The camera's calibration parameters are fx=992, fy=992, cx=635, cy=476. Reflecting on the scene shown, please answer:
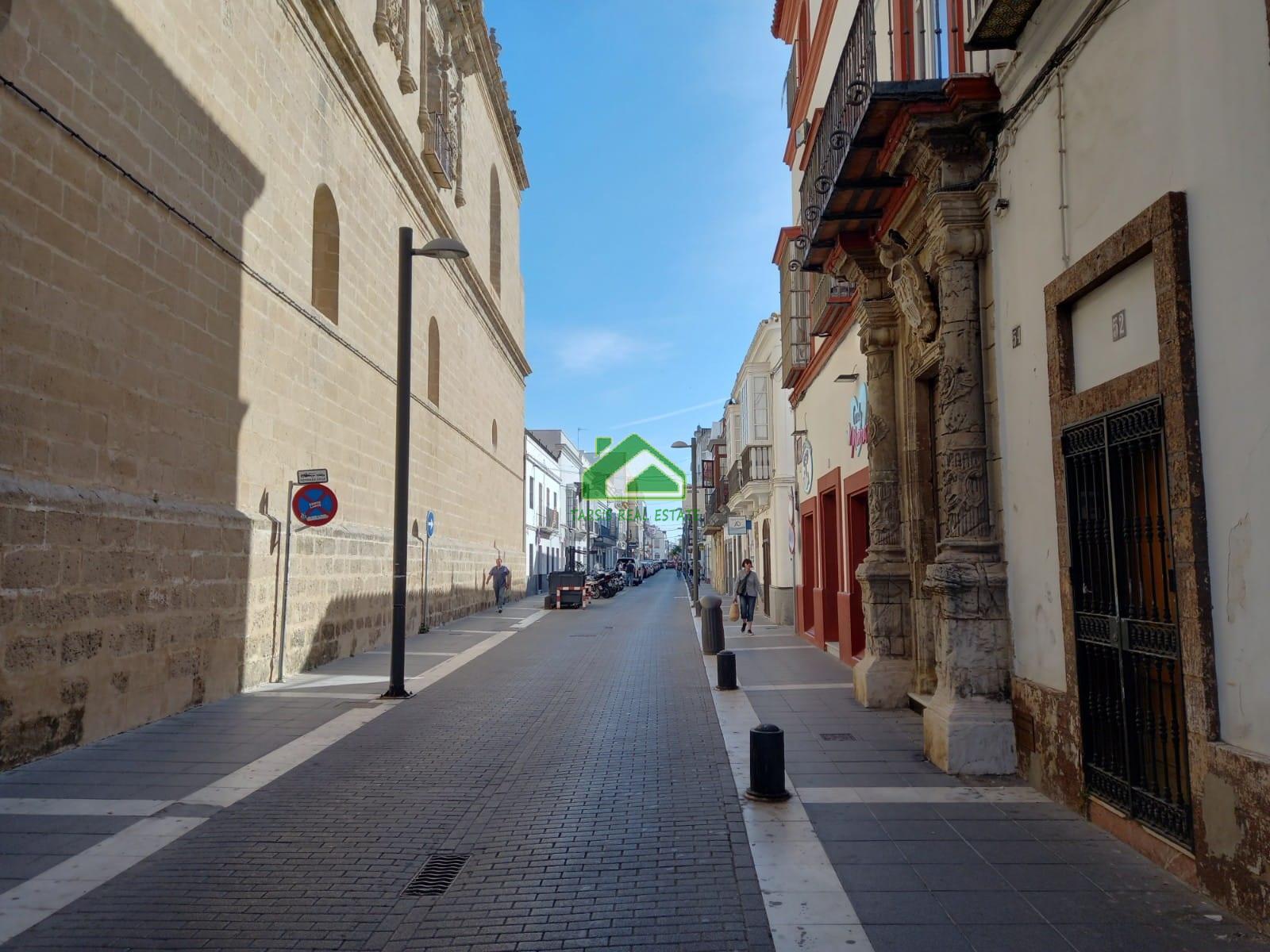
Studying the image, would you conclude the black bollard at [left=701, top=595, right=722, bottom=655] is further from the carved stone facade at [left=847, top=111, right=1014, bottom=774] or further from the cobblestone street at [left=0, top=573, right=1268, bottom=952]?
the carved stone facade at [left=847, top=111, right=1014, bottom=774]

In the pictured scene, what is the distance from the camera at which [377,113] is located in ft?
55.7

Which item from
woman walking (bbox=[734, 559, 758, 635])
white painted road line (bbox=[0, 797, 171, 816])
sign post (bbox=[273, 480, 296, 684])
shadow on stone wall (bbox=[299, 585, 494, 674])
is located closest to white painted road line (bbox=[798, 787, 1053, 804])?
white painted road line (bbox=[0, 797, 171, 816])

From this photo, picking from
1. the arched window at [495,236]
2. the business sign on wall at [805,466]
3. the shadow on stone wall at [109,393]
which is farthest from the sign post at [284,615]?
the arched window at [495,236]

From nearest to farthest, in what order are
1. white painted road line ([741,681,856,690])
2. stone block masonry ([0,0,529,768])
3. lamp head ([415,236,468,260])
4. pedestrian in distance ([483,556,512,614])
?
stone block masonry ([0,0,529,768]) → lamp head ([415,236,468,260]) → white painted road line ([741,681,856,690]) → pedestrian in distance ([483,556,512,614])

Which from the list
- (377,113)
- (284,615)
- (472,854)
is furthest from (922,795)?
(377,113)

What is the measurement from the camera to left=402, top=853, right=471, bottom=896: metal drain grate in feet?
15.1

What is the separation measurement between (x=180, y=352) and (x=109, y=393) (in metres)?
1.41

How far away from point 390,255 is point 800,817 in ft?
49.8

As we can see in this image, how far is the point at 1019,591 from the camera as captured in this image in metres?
6.82

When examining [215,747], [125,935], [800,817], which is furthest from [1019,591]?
[215,747]

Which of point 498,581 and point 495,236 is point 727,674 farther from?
point 495,236

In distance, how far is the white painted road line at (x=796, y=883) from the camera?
3996 millimetres

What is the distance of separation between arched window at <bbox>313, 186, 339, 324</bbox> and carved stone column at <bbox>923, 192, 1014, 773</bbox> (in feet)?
33.7

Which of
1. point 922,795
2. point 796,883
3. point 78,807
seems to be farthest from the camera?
point 922,795
